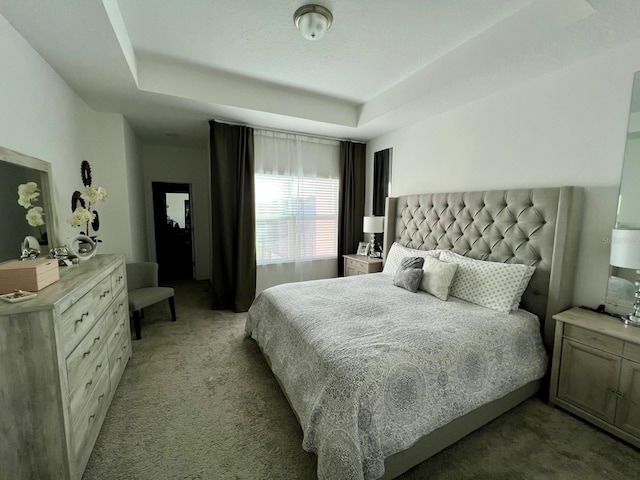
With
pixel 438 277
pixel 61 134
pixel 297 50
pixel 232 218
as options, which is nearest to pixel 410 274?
pixel 438 277

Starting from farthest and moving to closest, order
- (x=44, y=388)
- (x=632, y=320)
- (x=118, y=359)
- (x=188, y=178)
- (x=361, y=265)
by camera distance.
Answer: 1. (x=188, y=178)
2. (x=361, y=265)
3. (x=118, y=359)
4. (x=632, y=320)
5. (x=44, y=388)

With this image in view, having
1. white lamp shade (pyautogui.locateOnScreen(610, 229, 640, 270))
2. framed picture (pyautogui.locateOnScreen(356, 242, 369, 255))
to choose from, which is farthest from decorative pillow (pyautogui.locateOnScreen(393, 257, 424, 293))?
framed picture (pyautogui.locateOnScreen(356, 242, 369, 255))

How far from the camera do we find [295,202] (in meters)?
4.14

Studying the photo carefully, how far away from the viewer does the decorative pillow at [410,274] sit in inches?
102

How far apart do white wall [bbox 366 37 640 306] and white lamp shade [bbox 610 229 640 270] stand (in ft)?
1.14

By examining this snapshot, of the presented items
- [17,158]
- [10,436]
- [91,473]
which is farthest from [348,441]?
[17,158]

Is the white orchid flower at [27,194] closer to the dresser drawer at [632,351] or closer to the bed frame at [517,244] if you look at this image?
the bed frame at [517,244]

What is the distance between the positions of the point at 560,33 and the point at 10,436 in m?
3.81

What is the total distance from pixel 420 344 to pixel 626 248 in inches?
56.3

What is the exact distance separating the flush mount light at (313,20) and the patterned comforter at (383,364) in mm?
2028

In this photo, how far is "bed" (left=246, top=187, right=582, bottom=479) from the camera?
4.30 ft

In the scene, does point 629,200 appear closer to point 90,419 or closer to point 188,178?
point 90,419

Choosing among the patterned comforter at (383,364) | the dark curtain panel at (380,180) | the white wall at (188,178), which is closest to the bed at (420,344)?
the patterned comforter at (383,364)

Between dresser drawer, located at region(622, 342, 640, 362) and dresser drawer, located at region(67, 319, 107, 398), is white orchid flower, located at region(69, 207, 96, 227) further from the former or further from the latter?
dresser drawer, located at region(622, 342, 640, 362)
